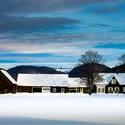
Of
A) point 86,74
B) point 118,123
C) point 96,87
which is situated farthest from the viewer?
point 96,87

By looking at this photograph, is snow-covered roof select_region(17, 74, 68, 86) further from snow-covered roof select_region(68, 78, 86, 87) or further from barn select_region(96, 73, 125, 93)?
barn select_region(96, 73, 125, 93)

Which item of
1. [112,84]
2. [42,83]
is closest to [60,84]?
[42,83]

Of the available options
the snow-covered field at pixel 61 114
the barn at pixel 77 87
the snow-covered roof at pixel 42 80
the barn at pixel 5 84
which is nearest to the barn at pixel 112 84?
the barn at pixel 77 87

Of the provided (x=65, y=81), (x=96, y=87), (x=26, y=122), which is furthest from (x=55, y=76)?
(x=26, y=122)

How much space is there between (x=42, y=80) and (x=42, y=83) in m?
1.20

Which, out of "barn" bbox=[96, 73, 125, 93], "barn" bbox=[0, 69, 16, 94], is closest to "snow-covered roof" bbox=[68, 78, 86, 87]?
"barn" bbox=[96, 73, 125, 93]

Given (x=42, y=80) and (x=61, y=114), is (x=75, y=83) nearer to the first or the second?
(x=42, y=80)

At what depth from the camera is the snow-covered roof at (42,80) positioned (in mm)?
110994

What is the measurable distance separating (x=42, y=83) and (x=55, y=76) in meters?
4.59

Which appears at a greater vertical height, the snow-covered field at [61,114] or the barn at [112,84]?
the barn at [112,84]

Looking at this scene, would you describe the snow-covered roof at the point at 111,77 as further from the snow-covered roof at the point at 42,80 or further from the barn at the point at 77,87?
the snow-covered roof at the point at 42,80

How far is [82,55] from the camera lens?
4296 inches

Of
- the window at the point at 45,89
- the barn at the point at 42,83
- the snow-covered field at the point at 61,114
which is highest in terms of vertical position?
the barn at the point at 42,83

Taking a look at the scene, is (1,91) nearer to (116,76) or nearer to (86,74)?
(86,74)
